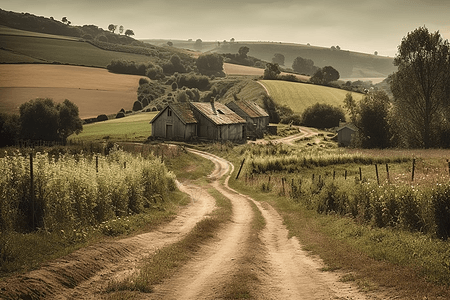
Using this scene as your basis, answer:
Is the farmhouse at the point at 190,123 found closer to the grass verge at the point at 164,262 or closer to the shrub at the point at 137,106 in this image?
the shrub at the point at 137,106

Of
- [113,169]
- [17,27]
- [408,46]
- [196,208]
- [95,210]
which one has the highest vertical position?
[17,27]

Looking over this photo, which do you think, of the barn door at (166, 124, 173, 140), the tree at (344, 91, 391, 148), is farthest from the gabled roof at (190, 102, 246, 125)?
the tree at (344, 91, 391, 148)

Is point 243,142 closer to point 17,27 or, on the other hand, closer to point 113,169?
point 113,169

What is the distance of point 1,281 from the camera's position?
425 inches

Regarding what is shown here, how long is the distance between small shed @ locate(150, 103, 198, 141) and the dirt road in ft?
164

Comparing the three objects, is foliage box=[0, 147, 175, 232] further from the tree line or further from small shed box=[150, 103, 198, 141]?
small shed box=[150, 103, 198, 141]

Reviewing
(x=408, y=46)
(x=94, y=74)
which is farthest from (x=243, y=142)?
(x=94, y=74)

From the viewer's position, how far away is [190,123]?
69.6 metres

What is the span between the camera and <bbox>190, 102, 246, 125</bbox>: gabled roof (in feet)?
235


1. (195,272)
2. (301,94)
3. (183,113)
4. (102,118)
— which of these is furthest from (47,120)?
(301,94)

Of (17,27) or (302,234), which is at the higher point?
(17,27)

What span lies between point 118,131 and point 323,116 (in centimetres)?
5612

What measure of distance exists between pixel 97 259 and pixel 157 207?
11.1 meters

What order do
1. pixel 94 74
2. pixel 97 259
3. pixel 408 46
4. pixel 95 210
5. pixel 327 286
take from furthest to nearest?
1. pixel 94 74
2. pixel 408 46
3. pixel 95 210
4. pixel 97 259
5. pixel 327 286
